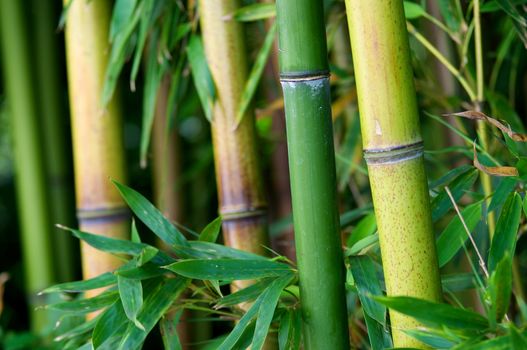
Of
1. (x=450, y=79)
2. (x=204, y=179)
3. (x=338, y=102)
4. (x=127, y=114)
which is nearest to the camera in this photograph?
(x=338, y=102)

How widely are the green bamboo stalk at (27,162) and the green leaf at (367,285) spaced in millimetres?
769

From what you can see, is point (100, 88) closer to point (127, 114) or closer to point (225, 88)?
point (225, 88)

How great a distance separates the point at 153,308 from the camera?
66 cm

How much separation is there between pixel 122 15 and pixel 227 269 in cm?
37

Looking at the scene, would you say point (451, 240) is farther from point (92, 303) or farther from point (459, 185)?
point (92, 303)

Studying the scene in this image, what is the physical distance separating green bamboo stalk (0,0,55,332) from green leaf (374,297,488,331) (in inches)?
34.7

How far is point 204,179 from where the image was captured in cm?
166

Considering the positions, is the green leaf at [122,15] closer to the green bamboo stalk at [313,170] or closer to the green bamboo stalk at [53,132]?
the green bamboo stalk at [313,170]

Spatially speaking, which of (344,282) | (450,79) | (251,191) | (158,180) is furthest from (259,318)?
(158,180)

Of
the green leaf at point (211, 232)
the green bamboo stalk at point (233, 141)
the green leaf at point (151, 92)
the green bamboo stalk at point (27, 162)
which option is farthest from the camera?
the green bamboo stalk at point (27, 162)

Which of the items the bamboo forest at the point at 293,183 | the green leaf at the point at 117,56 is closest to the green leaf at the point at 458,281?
the bamboo forest at the point at 293,183

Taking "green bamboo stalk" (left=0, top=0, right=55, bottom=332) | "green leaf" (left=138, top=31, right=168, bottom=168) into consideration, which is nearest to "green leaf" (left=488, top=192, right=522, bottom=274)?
"green leaf" (left=138, top=31, right=168, bottom=168)

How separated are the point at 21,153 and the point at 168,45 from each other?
0.54 m

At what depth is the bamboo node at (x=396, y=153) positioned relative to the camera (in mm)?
579
